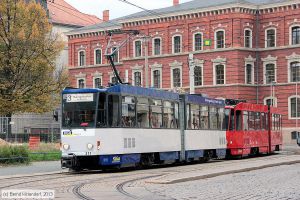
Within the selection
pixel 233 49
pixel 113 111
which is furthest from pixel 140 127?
pixel 233 49

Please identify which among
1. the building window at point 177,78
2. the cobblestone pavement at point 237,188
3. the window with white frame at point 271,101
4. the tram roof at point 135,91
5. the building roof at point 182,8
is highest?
the building roof at point 182,8

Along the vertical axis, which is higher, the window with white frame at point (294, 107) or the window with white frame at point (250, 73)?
the window with white frame at point (250, 73)

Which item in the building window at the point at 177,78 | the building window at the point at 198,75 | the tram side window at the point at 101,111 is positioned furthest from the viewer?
the building window at the point at 177,78

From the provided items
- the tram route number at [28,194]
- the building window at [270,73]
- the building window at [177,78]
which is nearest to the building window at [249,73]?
the building window at [270,73]

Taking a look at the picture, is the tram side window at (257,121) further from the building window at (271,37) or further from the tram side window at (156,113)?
the building window at (271,37)

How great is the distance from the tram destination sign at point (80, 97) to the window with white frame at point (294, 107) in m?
46.3

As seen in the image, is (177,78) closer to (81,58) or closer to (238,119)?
(81,58)

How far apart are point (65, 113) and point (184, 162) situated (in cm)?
890

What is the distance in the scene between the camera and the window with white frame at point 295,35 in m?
68.6

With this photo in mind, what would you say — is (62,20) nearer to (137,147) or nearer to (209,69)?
(209,69)

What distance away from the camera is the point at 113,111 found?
24.4 meters

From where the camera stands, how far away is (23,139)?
37750 millimetres

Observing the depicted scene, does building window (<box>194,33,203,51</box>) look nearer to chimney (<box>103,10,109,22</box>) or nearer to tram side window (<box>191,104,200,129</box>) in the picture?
chimney (<box>103,10,109,22</box>)

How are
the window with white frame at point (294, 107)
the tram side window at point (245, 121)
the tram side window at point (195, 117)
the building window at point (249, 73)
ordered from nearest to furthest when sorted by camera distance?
the tram side window at point (195, 117), the tram side window at point (245, 121), the window with white frame at point (294, 107), the building window at point (249, 73)
